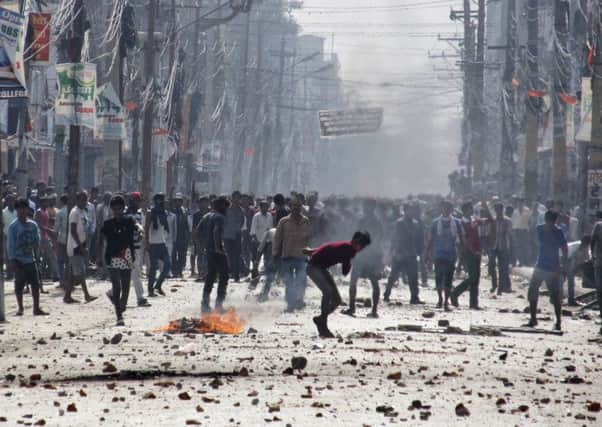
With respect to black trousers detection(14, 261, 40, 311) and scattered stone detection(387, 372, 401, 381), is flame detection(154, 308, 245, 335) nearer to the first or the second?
black trousers detection(14, 261, 40, 311)

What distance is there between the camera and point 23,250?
735 inches

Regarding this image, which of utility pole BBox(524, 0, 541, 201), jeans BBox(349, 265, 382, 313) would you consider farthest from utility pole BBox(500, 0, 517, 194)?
jeans BBox(349, 265, 382, 313)

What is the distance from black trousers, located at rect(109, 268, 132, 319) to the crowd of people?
2 cm

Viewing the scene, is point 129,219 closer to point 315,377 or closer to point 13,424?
point 315,377

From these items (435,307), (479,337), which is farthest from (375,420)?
(435,307)

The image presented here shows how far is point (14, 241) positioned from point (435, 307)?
7.48 meters

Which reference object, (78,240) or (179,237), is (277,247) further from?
(179,237)

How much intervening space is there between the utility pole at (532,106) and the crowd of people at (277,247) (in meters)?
6.47

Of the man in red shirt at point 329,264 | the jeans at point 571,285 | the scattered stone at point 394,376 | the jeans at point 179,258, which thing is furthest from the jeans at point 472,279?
the scattered stone at point 394,376

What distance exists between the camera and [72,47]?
25.6m

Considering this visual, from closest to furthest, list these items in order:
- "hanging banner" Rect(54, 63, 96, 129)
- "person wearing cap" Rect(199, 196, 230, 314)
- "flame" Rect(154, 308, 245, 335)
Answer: "flame" Rect(154, 308, 245, 335) < "person wearing cap" Rect(199, 196, 230, 314) < "hanging banner" Rect(54, 63, 96, 129)

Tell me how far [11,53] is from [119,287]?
335cm

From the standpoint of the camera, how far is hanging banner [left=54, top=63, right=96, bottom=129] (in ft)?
82.0

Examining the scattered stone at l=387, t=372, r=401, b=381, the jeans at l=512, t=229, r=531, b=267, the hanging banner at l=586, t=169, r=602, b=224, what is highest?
the hanging banner at l=586, t=169, r=602, b=224
